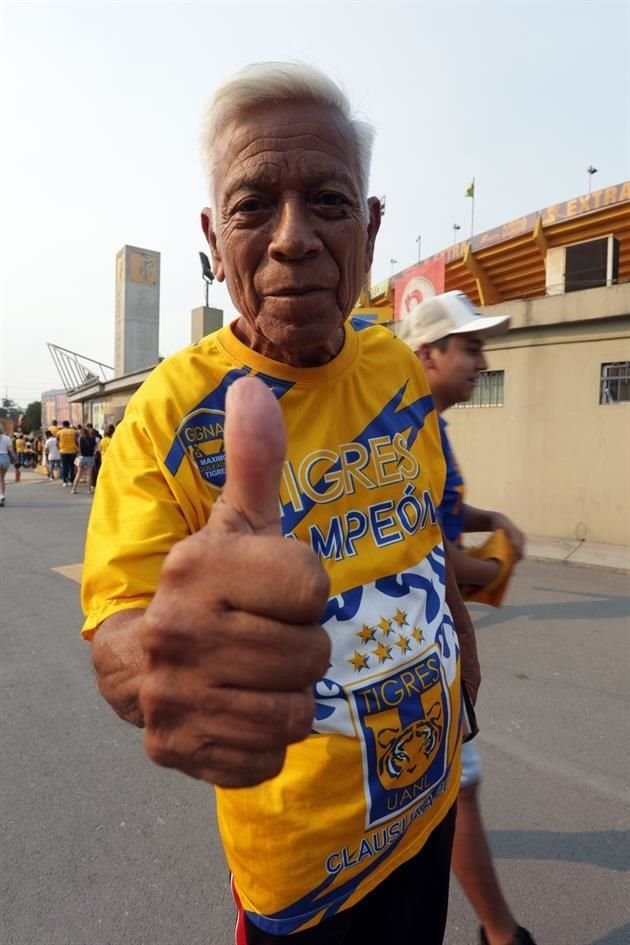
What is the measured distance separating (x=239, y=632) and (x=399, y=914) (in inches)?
42.4

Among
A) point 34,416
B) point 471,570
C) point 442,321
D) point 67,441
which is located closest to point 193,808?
point 471,570

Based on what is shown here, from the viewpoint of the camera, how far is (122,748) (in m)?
2.80

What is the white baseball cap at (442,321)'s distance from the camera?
6.82 ft

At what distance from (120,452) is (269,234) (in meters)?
0.49

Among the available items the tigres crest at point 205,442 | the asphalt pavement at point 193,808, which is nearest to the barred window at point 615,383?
the asphalt pavement at point 193,808

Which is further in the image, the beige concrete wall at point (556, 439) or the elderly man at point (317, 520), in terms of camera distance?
the beige concrete wall at point (556, 439)

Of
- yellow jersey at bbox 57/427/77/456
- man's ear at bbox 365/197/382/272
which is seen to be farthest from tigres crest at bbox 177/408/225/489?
yellow jersey at bbox 57/427/77/456

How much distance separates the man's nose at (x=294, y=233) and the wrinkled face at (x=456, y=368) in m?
1.08

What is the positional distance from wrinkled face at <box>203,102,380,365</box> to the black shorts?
111 centimetres

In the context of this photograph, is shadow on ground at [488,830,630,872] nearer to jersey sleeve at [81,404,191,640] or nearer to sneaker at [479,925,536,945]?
sneaker at [479,925,536,945]

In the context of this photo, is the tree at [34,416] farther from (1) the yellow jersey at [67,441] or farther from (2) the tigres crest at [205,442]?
(2) the tigres crest at [205,442]

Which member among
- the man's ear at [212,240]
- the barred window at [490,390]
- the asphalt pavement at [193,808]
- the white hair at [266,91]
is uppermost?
the barred window at [490,390]

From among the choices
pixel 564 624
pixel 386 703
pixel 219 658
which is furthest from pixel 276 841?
pixel 564 624

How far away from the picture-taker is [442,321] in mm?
2105
